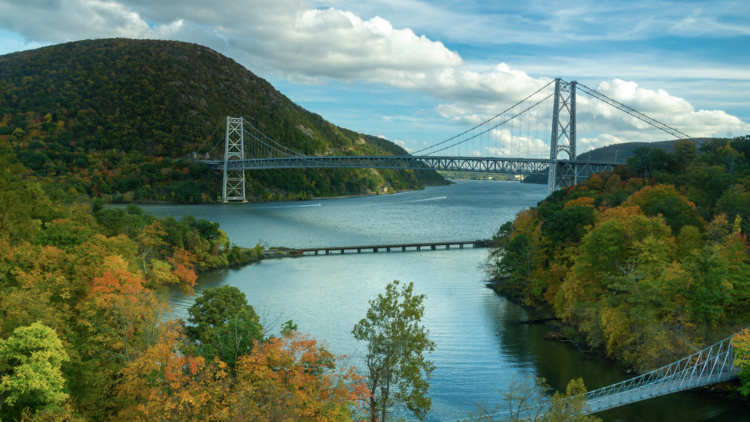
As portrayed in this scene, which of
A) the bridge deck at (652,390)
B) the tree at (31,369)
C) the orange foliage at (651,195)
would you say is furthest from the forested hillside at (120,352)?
the orange foliage at (651,195)

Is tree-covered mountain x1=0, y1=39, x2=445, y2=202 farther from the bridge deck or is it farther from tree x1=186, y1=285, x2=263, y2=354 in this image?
the bridge deck

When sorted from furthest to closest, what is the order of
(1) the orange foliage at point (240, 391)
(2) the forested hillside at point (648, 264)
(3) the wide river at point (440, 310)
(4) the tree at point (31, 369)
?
(2) the forested hillside at point (648, 264)
(3) the wide river at point (440, 310)
(4) the tree at point (31, 369)
(1) the orange foliage at point (240, 391)

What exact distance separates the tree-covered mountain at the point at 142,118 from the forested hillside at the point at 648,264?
203 ft

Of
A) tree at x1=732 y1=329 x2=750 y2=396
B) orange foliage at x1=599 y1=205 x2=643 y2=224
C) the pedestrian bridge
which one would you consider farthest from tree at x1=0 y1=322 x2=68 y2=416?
orange foliage at x1=599 y1=205 x2=643 y2=224

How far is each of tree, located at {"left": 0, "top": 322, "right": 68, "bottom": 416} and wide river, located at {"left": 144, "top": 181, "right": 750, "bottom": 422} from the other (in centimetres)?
1014

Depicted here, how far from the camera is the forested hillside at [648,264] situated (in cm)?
1697

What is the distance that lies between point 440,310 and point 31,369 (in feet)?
64.4

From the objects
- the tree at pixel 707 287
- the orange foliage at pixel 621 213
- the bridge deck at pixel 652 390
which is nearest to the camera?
the bridge deck at pixel 652 390

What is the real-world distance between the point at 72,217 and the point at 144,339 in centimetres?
1475

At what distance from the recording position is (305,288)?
2962cm

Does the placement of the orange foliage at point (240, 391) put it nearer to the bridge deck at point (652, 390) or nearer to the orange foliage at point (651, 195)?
the bridge deck at point (652, 390)

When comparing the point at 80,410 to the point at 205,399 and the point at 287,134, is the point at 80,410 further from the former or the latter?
the point at 287,134

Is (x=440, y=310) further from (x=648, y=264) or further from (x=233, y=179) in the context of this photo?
(x=233, y=179)

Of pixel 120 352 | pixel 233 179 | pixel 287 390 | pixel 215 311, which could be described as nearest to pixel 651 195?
pixel 215 311
